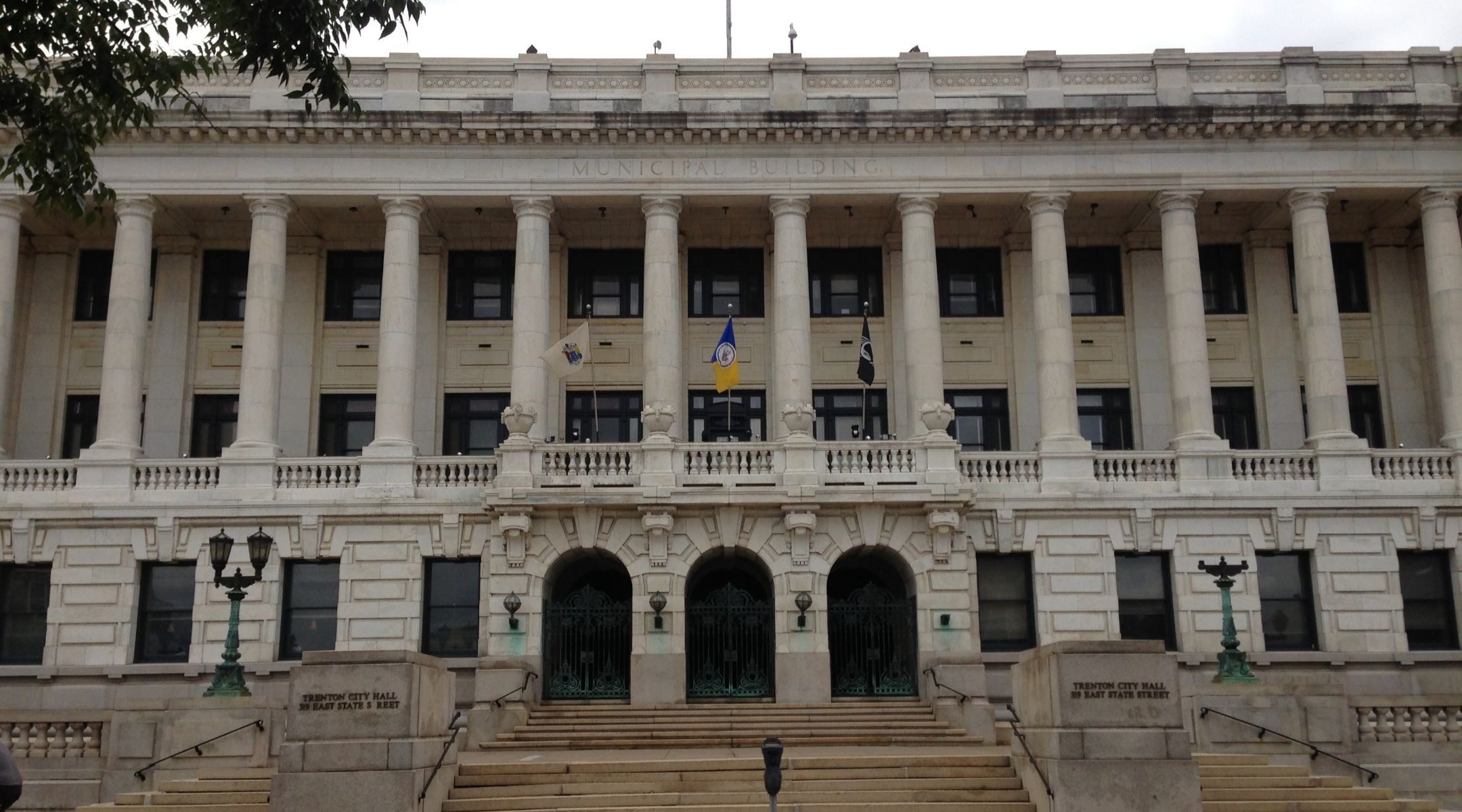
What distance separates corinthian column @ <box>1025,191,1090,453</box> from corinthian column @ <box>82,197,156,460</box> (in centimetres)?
2331

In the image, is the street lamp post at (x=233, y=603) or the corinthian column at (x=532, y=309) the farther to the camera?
the corinthian column at (x=532, y=309)

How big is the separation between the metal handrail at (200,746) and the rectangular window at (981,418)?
20796 mm

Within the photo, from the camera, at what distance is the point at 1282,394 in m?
39.1

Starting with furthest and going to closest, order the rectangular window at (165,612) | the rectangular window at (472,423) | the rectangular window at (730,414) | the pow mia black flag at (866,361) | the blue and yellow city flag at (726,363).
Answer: the rectangular window at (730,414) → the rectangular window at (472,423) → the pow mia black flag at (866,361) → the blue and yellow city flag at (726,363) → the rectangular window at (165,612)

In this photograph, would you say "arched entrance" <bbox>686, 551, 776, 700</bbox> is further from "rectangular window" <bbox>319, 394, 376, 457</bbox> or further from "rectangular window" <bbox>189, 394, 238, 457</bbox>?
"rectangular window" <bbox>189, 394, 238, 457</bbox>

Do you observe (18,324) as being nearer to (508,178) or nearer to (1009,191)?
(508,178)

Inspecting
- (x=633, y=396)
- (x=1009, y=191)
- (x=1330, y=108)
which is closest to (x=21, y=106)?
(x=633, y=396)

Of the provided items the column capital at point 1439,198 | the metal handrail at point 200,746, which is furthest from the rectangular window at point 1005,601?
the metal handrail at point 200,746

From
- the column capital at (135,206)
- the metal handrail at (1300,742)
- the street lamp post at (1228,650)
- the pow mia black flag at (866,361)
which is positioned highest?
the column capital at (135,206)

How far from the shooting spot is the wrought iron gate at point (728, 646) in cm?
3419

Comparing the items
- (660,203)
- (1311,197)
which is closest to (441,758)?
(660,203)

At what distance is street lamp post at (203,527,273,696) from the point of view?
88.5 ft

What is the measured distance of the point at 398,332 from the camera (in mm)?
36344

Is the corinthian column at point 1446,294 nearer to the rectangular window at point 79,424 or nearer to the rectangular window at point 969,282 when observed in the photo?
the rectangular window at point 969,282
